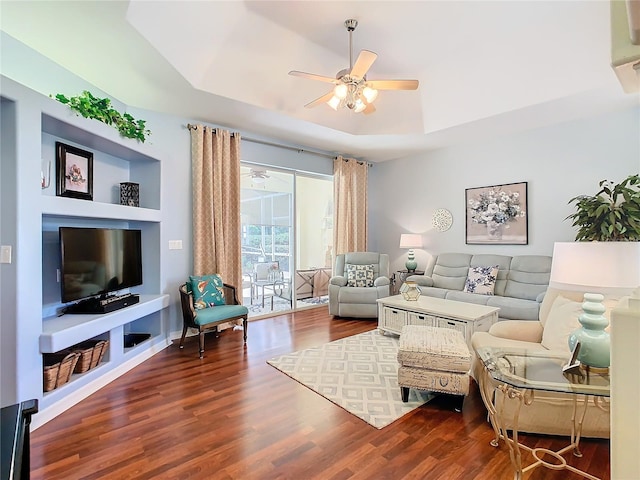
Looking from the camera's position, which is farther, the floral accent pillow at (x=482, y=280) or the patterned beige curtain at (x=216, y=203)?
the floral accent pillow at (x=482, y=280)

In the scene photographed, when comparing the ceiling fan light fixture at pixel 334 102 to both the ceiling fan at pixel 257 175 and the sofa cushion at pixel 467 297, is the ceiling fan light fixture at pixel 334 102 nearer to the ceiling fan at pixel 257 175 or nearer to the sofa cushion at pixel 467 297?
the ceiling fan at pixel 257 175

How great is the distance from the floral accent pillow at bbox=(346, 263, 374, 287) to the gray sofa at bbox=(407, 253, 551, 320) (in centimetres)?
73

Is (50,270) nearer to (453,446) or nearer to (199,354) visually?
(199,354)

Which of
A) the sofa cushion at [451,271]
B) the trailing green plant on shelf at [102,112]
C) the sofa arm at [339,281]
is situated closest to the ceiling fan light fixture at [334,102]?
the trailing green plant on shelf at [102,112]

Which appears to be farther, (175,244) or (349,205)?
(349,205)

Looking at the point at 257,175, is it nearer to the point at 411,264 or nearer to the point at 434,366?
the point at 411,264

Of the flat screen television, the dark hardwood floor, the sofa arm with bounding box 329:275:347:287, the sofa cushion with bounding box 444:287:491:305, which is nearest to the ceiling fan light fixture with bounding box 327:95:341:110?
the flat screen television

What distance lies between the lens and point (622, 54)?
2.86 feet

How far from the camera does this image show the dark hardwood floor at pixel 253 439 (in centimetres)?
182

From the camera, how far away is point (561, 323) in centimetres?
238

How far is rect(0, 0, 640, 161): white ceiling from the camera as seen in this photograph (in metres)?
2.59

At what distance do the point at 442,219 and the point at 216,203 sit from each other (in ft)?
12.3

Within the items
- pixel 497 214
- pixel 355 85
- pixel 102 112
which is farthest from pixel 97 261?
pixel 497 214

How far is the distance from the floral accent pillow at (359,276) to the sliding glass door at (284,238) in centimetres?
96
